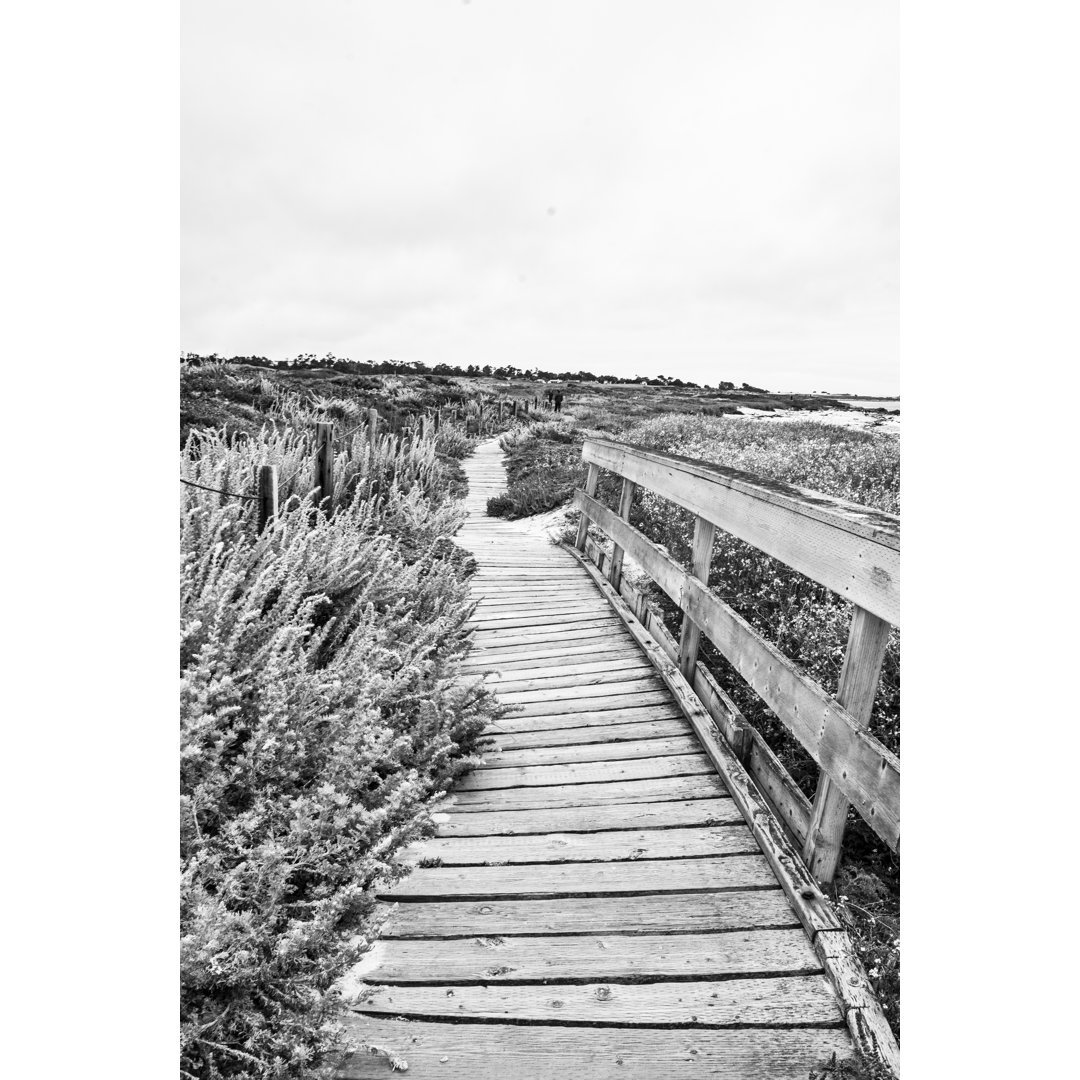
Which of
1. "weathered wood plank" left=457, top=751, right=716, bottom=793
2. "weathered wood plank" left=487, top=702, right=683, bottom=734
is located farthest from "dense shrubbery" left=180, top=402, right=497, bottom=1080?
"weathered wood plank" left=487, top=702, right=683, bottom=734

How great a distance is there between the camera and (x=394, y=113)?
3068 millimetres

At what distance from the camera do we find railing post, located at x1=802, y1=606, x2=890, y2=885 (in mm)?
1971

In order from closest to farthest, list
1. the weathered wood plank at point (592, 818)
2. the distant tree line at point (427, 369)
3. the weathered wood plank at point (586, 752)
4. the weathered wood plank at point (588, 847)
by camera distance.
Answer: the weathered wood plank at point (588, 847)
the weathered wood plank at point (592, 818)
the weathered wood plank at point (586, 752)
the distant tree line at point (427, 369)

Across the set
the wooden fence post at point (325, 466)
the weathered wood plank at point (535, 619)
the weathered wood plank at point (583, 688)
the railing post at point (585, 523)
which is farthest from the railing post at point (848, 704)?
the railing post at point (585, 523)

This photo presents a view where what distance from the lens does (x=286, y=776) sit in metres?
2.31

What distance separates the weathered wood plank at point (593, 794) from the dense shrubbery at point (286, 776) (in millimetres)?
164

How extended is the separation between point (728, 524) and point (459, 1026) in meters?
2.19

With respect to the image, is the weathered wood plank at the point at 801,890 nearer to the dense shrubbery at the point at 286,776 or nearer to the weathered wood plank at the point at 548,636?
the dense shrubbery at the point at 286,776

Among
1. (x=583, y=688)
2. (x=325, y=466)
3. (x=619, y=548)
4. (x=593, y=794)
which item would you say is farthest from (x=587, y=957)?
(x=325, y=466)

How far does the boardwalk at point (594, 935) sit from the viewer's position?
1615 mm

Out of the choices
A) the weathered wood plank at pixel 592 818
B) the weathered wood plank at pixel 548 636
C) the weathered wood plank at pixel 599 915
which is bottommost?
the weathered wood plank at pixel 599 915

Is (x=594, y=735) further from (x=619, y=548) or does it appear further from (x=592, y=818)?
(x=619, y=548)
